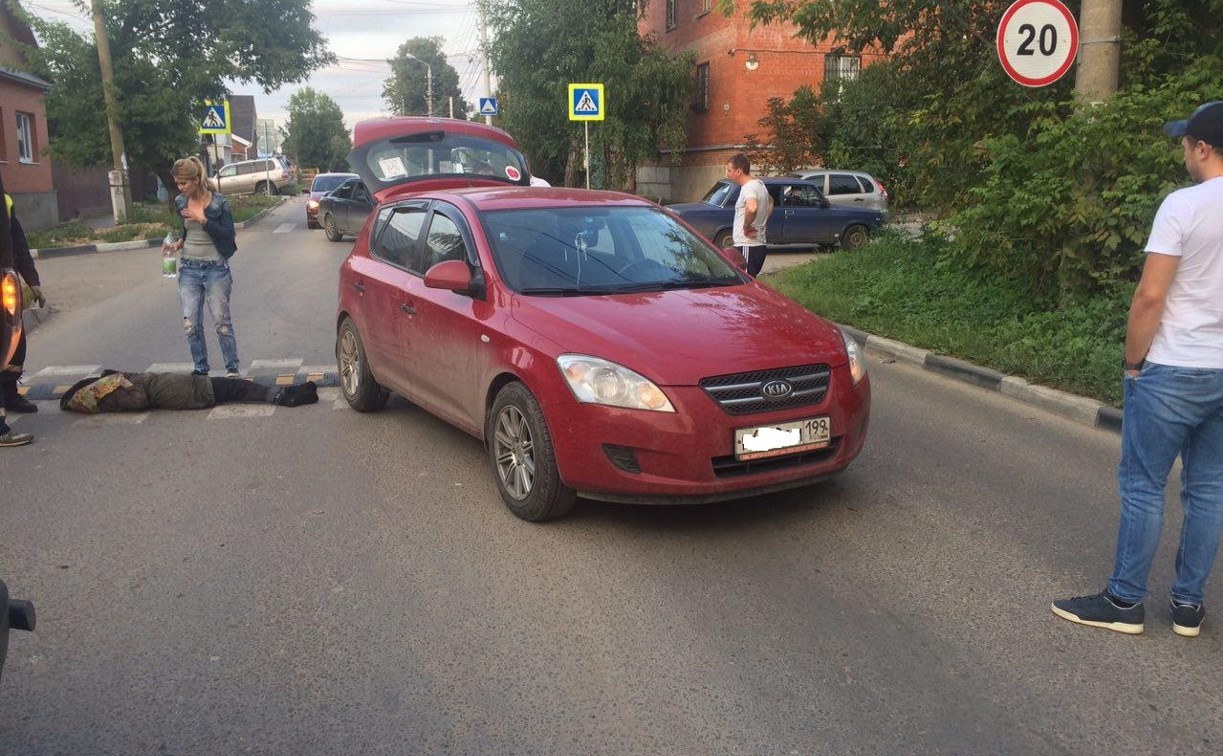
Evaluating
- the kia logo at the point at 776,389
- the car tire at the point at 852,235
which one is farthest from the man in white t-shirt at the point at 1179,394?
the car tire at the point at 852,235

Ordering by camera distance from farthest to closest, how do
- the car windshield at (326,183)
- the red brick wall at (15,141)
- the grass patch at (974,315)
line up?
1. the car windshield at (326,183)
2. the red brick wall at (15,141)
3. the grass patch at (974,315)

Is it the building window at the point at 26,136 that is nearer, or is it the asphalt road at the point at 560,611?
the asphalt road at the point at 560,611

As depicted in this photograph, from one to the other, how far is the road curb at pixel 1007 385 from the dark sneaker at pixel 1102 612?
11.5ft

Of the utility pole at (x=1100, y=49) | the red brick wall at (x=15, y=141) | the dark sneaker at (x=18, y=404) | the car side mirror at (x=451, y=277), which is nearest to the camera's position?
the car side mirror at (x=451, y=277)

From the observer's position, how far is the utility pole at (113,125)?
85.0 feet

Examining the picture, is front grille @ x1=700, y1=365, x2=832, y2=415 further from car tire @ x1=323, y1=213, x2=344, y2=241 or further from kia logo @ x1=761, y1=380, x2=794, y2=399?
car tire @ x1=323, y1=213, x2=344, y2=241

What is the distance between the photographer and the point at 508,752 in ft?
10.6

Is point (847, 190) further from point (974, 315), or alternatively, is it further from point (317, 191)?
point (317, 191)

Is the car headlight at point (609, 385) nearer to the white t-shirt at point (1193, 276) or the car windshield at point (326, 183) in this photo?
the white t-shirt at point (1193, 276)

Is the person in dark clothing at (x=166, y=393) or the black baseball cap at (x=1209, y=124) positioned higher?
the black baseball cap at (x=1209, y=124)

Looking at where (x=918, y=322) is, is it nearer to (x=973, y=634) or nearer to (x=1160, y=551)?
(x=1160, y=551)

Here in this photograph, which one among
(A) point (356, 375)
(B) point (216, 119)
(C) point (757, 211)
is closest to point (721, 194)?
(C) point (757, 211)

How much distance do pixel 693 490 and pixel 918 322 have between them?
638cm

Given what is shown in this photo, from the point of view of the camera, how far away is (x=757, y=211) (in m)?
11.4
